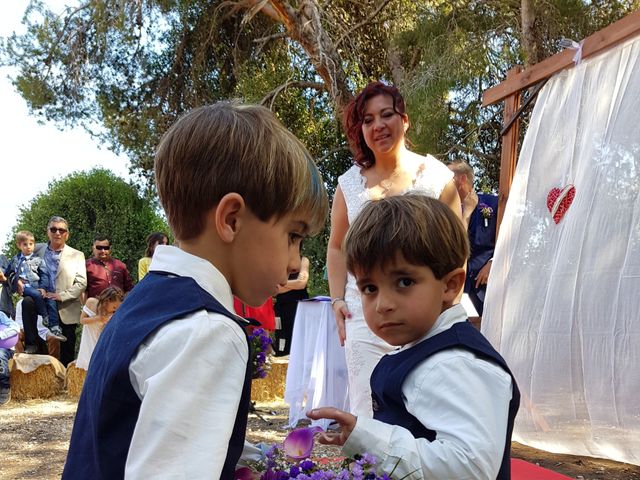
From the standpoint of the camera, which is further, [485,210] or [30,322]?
[30,322]

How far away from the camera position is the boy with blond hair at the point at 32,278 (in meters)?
9.02

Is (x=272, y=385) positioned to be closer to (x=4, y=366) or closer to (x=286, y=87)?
(x=4, y=366)

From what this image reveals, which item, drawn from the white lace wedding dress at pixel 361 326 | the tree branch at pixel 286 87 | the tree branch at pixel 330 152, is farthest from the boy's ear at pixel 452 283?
the tree branch at pixel 330 152

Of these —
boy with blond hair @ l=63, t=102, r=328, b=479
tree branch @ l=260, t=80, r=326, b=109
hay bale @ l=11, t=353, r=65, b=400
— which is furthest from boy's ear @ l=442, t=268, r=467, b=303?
tree branch @ l=260, t=80, r=326, b=109

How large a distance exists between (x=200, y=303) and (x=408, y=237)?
0.64m

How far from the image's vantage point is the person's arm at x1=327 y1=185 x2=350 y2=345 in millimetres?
3123

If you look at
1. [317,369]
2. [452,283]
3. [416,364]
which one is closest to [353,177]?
[452,283]

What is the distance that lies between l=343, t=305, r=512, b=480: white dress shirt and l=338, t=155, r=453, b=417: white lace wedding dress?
132cm

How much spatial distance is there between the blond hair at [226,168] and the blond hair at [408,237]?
34 cm

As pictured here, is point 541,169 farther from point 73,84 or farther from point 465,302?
point 73,84

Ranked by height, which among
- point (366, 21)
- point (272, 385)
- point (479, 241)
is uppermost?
point (366, 21)

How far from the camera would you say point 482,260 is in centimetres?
590

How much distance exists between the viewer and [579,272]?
13.6ft

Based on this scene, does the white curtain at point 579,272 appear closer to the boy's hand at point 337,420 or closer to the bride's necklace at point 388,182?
the bride's necklace at point 388,182
